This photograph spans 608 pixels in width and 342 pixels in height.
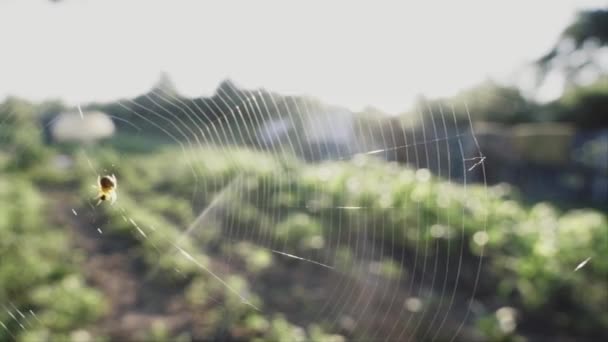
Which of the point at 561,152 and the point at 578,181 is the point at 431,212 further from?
the point at 561,152

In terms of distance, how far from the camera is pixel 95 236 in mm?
4543

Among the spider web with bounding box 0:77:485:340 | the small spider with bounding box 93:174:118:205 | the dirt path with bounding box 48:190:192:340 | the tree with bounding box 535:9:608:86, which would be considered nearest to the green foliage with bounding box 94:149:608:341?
the spider web with bounding box 0:77:485:340

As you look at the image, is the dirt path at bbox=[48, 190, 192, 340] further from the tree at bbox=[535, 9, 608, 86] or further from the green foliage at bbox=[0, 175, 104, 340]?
the tree at bbox=[535, 9, 608, 86]

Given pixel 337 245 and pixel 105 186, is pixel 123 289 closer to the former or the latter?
pixel 105 186

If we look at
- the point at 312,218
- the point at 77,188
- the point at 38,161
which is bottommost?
the point at 312,218

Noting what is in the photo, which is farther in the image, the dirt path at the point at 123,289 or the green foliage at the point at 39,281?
the dirt path at the point at 123,289

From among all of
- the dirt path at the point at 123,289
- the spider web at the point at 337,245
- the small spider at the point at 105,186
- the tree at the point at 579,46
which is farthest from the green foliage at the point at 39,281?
the tree at the point at 579,46

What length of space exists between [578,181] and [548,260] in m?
8.14

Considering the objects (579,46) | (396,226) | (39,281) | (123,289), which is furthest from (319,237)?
(579,46)

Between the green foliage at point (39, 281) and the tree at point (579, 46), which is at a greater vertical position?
the tree at point (579, 46)

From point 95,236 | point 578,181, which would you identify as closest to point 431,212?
point 95,236

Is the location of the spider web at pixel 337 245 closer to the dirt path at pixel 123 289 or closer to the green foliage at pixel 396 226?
the green foliage at pixel 396 226

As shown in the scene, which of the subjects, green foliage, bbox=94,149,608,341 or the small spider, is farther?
green foliage, bbox=94,149,608,341

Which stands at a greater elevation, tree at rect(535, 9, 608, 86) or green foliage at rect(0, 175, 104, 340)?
tree at rect(535, 9, 608, 86)
